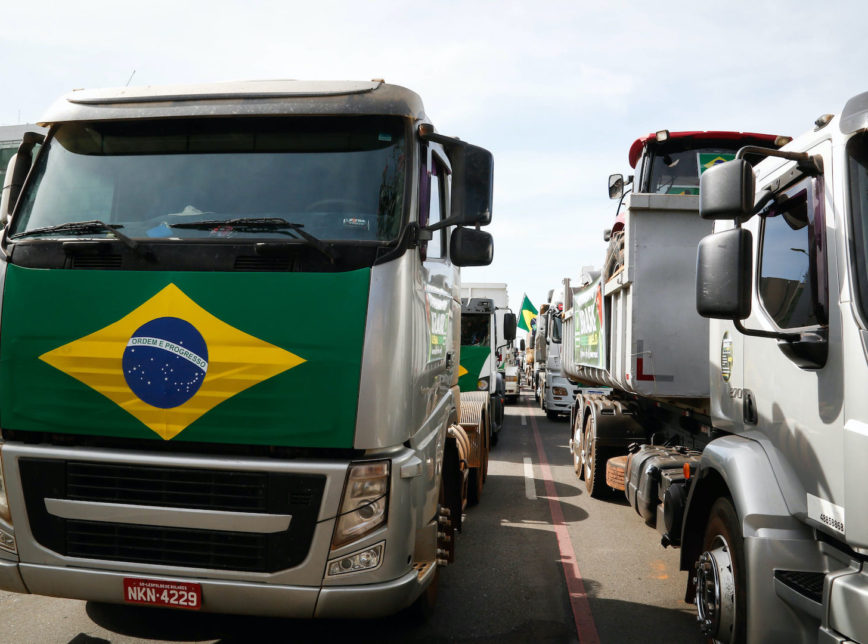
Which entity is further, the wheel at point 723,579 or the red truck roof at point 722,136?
the red truck roof at point 722,136

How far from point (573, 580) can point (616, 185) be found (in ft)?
15.3

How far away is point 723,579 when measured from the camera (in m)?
3.24

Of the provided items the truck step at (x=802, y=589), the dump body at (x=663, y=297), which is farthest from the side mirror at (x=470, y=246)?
the dump body at (x=663, y=297)

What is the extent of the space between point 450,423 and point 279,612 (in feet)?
6.64

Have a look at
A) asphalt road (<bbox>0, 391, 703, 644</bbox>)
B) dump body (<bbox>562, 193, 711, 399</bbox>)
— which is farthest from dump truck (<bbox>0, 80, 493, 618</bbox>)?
dump body (<bbox>562, 193, 711, 399</bbox>)

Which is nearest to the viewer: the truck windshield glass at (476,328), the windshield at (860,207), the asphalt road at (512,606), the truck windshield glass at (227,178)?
the windshield at (860,207)

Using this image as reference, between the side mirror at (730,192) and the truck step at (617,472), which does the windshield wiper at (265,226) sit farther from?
the truck step at (617,472)

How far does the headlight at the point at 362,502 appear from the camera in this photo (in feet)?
9.80

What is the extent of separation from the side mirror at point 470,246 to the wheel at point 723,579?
1.71m

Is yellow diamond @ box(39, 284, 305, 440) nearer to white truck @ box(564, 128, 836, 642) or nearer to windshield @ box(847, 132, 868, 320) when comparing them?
white truck @ box(564, 128, 836, 642)

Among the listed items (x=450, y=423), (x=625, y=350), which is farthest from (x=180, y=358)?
(x=625, y=350)

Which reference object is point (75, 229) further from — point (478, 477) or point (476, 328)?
point (476, 328)

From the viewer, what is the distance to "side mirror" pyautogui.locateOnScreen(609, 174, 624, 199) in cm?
804

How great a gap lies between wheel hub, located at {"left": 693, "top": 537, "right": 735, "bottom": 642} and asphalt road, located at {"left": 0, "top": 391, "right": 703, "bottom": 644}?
2.64 ft
